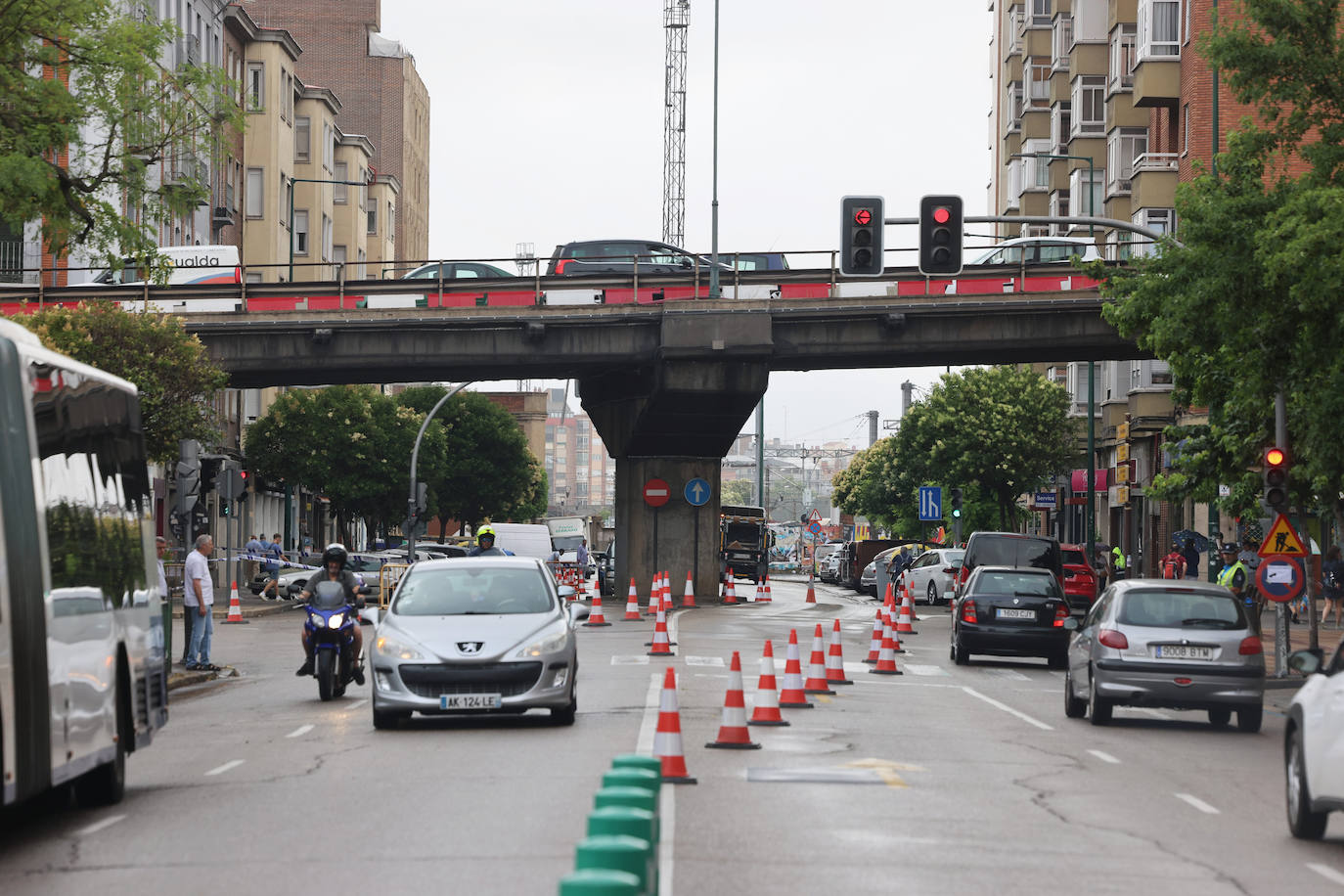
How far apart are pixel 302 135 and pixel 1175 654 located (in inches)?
2977

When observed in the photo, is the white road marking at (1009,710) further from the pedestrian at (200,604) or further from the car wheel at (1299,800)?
the pedestrian at (200,604)

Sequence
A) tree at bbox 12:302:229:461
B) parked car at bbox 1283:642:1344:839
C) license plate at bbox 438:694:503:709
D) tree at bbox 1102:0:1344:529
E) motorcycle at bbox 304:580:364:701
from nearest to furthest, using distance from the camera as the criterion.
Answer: parked car at bbox 1283:642:1344:839 → license plate at bbox 438:694:503:709 → motorcycle at bbox 304:580:364:701 → tree at bbox 1102:0:1344:529 → tree at bbox 12:302:229:461

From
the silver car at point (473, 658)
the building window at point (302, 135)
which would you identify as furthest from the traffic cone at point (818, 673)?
the building window at point (302, 135)

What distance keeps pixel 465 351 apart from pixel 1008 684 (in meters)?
21.6

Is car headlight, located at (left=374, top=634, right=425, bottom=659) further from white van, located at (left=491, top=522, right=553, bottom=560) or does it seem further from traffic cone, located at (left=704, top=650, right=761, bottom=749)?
white van, located at (left=491, top=522, right=553, bottom=560)

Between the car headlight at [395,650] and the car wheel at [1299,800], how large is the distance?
749 cm

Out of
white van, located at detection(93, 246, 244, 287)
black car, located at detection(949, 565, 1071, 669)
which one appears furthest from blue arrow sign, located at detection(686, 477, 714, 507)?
black car, located at detection(949, 565, 1071, 669)

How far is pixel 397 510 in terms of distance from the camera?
7650 cm

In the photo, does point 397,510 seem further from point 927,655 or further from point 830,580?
point 927,655

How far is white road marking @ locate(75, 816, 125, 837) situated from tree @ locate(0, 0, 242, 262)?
8193mm

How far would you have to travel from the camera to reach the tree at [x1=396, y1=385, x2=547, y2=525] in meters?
102

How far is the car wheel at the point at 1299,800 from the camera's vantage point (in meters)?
11.6

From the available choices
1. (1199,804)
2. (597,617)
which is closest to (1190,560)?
(597,617)

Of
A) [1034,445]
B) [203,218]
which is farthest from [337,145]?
[1034,445]
